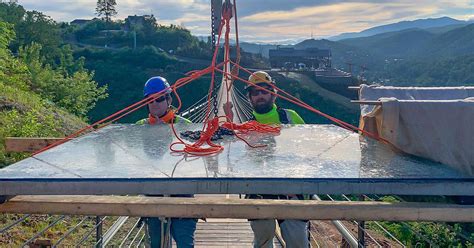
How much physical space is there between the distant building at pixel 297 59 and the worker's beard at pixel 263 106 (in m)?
35.7

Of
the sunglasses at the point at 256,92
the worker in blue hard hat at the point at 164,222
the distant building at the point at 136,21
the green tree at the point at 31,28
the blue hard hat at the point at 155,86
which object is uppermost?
the distant building at the point at 136,21

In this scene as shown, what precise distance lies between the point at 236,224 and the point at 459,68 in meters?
42.4

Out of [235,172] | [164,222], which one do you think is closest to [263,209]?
[235,172]

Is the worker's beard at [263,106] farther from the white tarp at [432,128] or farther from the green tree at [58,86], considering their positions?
the green tree at [58,86]

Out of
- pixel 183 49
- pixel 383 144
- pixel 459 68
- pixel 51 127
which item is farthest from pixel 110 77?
pixel 383 144

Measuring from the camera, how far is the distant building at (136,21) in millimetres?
45294

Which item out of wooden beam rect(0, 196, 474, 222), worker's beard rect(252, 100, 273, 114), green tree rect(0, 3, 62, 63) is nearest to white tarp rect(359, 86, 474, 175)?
wooden beam rect(0, 196, 474, 222)

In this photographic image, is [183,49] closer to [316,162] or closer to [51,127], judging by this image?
[51,127]

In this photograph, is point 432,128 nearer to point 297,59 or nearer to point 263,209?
point 263,209

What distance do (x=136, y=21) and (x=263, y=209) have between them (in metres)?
47.8

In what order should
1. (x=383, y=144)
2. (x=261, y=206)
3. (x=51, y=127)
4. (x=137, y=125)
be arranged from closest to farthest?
1. (x=261, y=206)
2. (x=383, y=144)
3. (x=137, y=125)
4. (x=51, y=127)

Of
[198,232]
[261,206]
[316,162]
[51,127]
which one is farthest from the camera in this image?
[51,127]

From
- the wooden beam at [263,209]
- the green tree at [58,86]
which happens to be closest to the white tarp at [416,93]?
the wooden beam at [263,209]

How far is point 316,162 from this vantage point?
2.34 m
